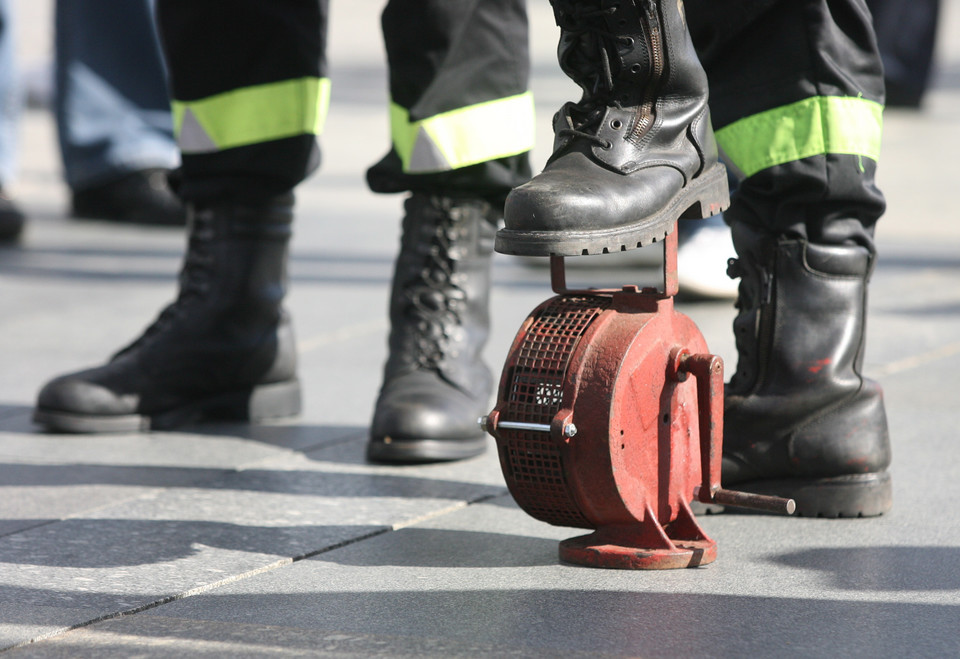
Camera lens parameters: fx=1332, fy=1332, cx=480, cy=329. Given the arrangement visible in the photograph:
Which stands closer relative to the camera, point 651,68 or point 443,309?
point 651,68

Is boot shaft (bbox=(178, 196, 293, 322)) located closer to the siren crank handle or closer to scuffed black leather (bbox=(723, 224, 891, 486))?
scuffed black leather (bbox=(723, 224, 891, 486))

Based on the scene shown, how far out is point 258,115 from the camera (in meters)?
2.44

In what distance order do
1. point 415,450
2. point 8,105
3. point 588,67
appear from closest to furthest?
point 588,67 < point 415,450 < point 8,105

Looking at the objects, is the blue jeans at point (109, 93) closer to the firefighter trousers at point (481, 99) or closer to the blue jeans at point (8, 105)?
the blue jeans at point (8, 105)

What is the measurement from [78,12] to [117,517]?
370 cm

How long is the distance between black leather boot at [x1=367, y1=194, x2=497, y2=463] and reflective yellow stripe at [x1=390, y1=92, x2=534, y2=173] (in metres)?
0.08

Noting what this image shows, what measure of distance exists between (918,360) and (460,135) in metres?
1.22

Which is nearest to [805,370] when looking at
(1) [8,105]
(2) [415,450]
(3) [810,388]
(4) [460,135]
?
(3) [810,388]

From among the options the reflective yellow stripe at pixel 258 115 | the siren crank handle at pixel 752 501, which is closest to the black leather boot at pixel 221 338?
the reflective yellow stripe at pixel 258 115

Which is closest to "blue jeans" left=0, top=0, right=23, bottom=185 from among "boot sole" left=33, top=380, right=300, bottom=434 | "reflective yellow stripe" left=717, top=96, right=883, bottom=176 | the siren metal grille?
"boot sole" left=33, top=380, right=300, bottom=434

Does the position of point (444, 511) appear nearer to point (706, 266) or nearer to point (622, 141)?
point (622, 141)

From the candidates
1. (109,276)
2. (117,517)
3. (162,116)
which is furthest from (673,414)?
(162,116)

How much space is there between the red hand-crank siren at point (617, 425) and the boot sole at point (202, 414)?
38.9 inches

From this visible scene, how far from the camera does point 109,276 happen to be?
158 inches
